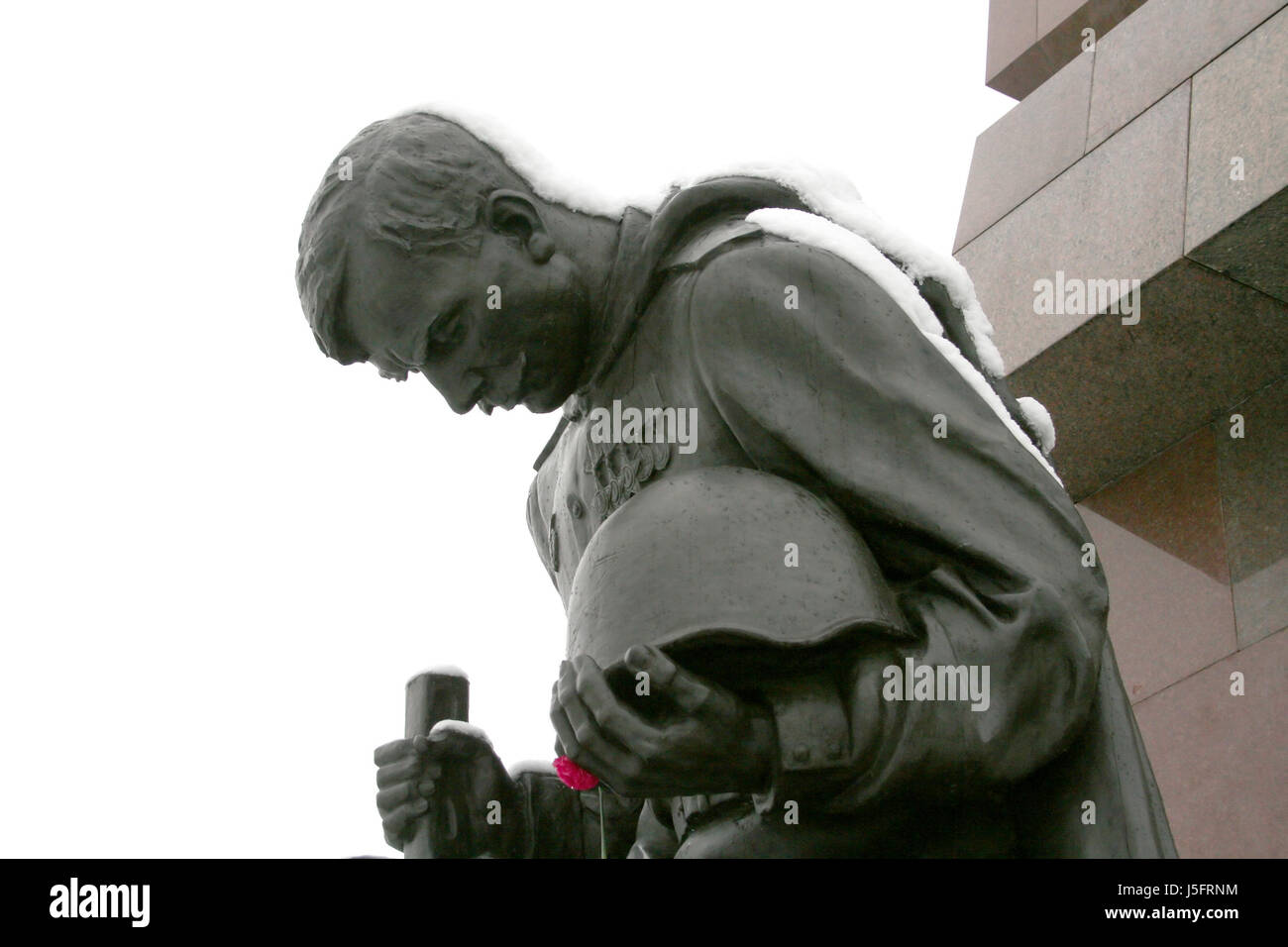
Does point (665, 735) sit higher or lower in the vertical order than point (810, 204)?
lower

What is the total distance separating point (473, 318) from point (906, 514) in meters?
1.07

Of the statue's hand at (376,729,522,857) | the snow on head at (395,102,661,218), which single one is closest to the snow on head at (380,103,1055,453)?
the snow on head at (395,102,661,218)

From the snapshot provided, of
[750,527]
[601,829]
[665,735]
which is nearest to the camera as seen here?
[665,735]

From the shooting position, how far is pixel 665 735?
3.54m

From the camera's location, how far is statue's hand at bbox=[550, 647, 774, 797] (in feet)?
11.6

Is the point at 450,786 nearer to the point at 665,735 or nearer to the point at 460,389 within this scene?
the point at 460,389

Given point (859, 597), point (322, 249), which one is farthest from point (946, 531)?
point (322, 249)

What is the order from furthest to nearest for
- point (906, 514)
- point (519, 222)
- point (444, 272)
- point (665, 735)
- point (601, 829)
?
point (601, 829), point (519, 222), point (444, 272), point (906, 514), point (665, 735)

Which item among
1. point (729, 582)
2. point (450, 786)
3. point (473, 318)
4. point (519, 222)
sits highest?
point (519, 222)

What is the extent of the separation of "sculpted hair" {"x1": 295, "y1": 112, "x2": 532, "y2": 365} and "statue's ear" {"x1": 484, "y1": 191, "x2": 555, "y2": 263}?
0.10ft

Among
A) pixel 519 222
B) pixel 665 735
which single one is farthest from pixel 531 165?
pixel 665 735

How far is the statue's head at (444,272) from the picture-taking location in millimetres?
4180
